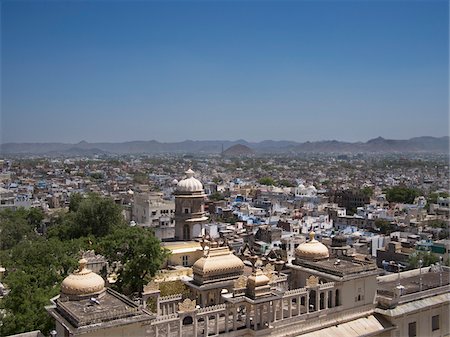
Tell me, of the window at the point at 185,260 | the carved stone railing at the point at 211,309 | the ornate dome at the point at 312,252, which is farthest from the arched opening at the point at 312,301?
the window at the point at 185,260

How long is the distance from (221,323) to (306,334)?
404 centimetres

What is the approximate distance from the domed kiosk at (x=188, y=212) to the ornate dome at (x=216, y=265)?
17.0 meters

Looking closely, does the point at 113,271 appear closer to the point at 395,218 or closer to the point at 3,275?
the point at 3,275

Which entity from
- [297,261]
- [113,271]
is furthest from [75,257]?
[297,261]

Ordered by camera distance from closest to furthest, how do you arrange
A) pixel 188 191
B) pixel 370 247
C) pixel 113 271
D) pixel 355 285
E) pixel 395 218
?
pixel 355 285 < pixel 113 271 < pixel 188 191 < pixel 370 247 < pixel 395 218

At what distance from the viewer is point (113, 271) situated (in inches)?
1137

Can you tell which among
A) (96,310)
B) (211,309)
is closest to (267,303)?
(211,309)

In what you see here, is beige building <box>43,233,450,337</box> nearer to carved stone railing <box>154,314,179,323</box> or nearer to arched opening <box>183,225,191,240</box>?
carved stone railing <box>154,314,179,323</box>

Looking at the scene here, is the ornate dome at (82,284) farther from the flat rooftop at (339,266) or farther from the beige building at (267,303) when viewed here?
the flat rooftop at (339,266)

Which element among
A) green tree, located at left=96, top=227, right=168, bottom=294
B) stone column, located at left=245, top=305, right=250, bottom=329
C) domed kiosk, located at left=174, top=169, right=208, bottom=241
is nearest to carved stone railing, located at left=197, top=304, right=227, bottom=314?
stone column, located at left=245, top=305, right=250, bottom=329

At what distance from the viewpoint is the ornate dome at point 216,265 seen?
2080cm

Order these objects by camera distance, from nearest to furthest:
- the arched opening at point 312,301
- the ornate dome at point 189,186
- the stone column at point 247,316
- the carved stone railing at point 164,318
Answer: the carved stone railing at point 164,318 < the stone column at point 247,316 < the arched opening at point 312,301 < the ornate dome at point 189,186

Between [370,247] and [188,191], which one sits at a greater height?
[188,191]

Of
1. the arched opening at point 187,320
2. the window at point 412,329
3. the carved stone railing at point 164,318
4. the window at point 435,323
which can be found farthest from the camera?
the window at point 435,323
